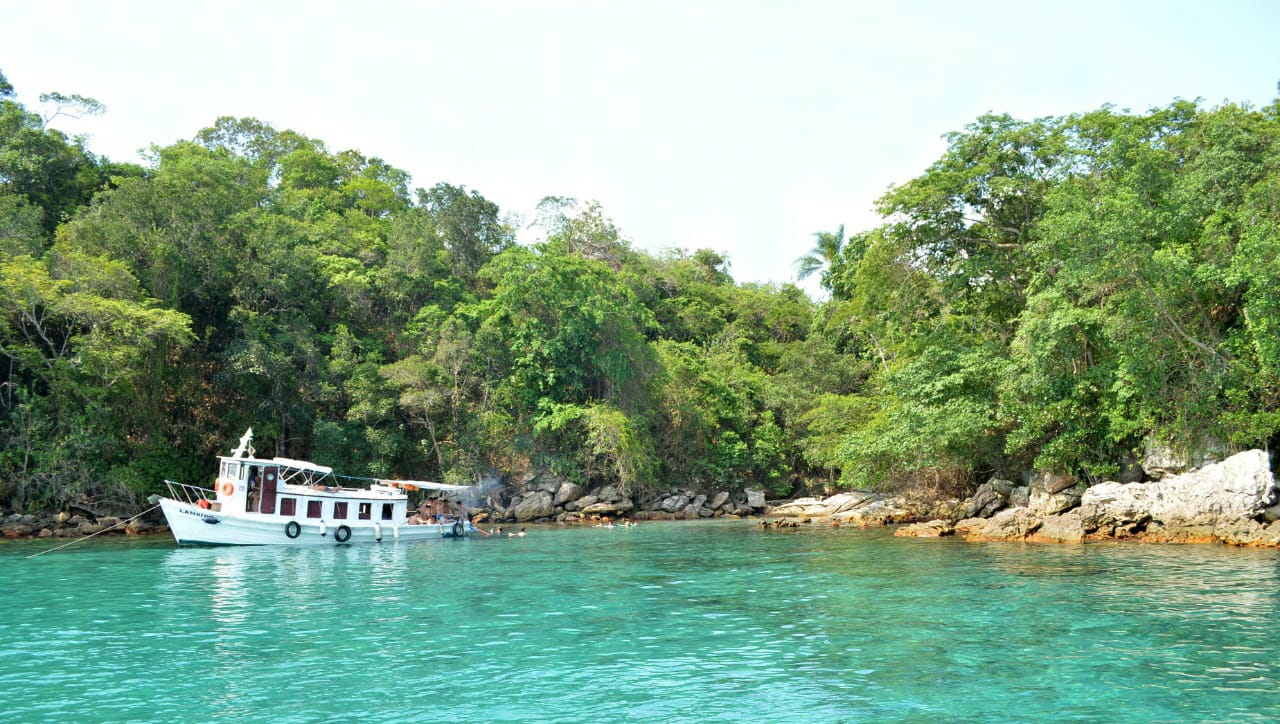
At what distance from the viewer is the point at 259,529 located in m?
24.9

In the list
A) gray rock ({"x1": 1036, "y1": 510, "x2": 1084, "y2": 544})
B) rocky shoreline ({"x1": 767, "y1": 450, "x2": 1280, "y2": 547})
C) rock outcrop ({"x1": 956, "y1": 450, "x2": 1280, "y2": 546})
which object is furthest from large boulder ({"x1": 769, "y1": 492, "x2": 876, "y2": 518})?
gray rock ({"x1": 1036, "y1": 510, "x2": 1084, "y2": 544})

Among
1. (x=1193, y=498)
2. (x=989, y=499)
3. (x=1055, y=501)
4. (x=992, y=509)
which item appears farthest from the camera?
(x=989, y=499)

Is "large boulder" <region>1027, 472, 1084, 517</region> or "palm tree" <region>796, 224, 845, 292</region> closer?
"large boulder" <region>1027, 472, 1084, 517</region>

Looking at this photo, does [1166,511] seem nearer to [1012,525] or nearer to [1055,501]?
[1055,501]

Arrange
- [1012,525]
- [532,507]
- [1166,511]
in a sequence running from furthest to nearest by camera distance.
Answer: [532,507]
[1012,525]
[1166,511]

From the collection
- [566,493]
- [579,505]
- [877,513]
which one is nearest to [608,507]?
[579,505]

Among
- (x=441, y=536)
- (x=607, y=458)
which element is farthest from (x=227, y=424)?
(x=607, y=458)

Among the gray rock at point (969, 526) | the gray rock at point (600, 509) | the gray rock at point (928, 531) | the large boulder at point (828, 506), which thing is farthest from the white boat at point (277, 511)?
the gray rock at point (969, 526)

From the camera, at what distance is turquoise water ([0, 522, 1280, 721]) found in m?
8.36

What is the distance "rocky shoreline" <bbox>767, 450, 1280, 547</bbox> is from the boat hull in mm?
15745

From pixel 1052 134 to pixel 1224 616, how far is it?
1737 cm

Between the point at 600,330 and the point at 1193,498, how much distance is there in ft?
76.0

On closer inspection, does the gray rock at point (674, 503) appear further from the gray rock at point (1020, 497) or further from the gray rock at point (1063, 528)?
the gray rock at point (1063, 528)

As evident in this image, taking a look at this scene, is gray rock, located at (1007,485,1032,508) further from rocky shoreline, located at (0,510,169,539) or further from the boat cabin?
rocky shoreline, located at (0,510,169,539)
